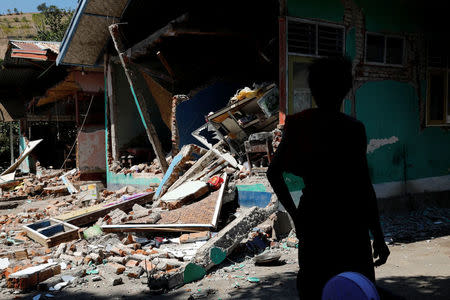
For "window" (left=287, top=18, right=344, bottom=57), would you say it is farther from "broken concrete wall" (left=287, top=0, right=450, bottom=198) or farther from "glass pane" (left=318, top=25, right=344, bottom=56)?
"broken concrete wall" (left=287, top=0, right=450, bottom=198)

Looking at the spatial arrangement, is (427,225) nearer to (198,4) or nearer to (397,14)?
(397,14)

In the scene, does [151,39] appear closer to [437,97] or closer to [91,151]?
[91,151]

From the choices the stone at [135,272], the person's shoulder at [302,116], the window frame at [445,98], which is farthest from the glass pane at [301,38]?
the person's shoulder at [302,116]

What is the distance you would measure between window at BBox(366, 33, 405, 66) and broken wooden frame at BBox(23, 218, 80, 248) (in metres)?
6.18

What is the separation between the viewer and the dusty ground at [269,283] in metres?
3.73

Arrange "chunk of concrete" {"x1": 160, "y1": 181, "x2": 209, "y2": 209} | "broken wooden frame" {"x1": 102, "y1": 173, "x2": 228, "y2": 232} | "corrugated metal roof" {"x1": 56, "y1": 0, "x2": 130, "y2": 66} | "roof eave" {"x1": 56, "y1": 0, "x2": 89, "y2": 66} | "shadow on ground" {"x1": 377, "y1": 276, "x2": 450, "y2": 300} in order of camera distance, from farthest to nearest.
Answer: "corrugated metal roof" {"x1": 56, "y1": 0, "x2": 130, "y2": 66}
"roof eave" {"x1": 56, "y1": 0, "x2": 89, "y2": 66}
"chunk of concrete" {"x1": 160, "y1": 181, "x2": 209, "y2": 209}
"broken wooden frame" {"x1": 102, "y1": 173, "x2": 228, "y2": 232}
"shadow on ground" {"x1": 377, "y1": 276, "x2": 450, "y2": 300}

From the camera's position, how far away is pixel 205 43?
9641 mm

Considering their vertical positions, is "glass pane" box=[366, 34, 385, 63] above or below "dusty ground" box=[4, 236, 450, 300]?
above

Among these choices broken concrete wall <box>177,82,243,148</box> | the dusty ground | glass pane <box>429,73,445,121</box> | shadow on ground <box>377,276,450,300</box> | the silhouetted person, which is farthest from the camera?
broken concrete wall <box>177,82,243,148</box>

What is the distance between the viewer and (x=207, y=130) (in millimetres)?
8828

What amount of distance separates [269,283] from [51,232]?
13.4 feet

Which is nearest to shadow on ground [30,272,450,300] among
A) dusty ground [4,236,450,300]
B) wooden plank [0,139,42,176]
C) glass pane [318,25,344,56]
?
dusty ground [4,236,450,300]

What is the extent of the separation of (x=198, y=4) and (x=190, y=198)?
15.9 feet

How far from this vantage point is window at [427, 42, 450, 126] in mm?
7754
